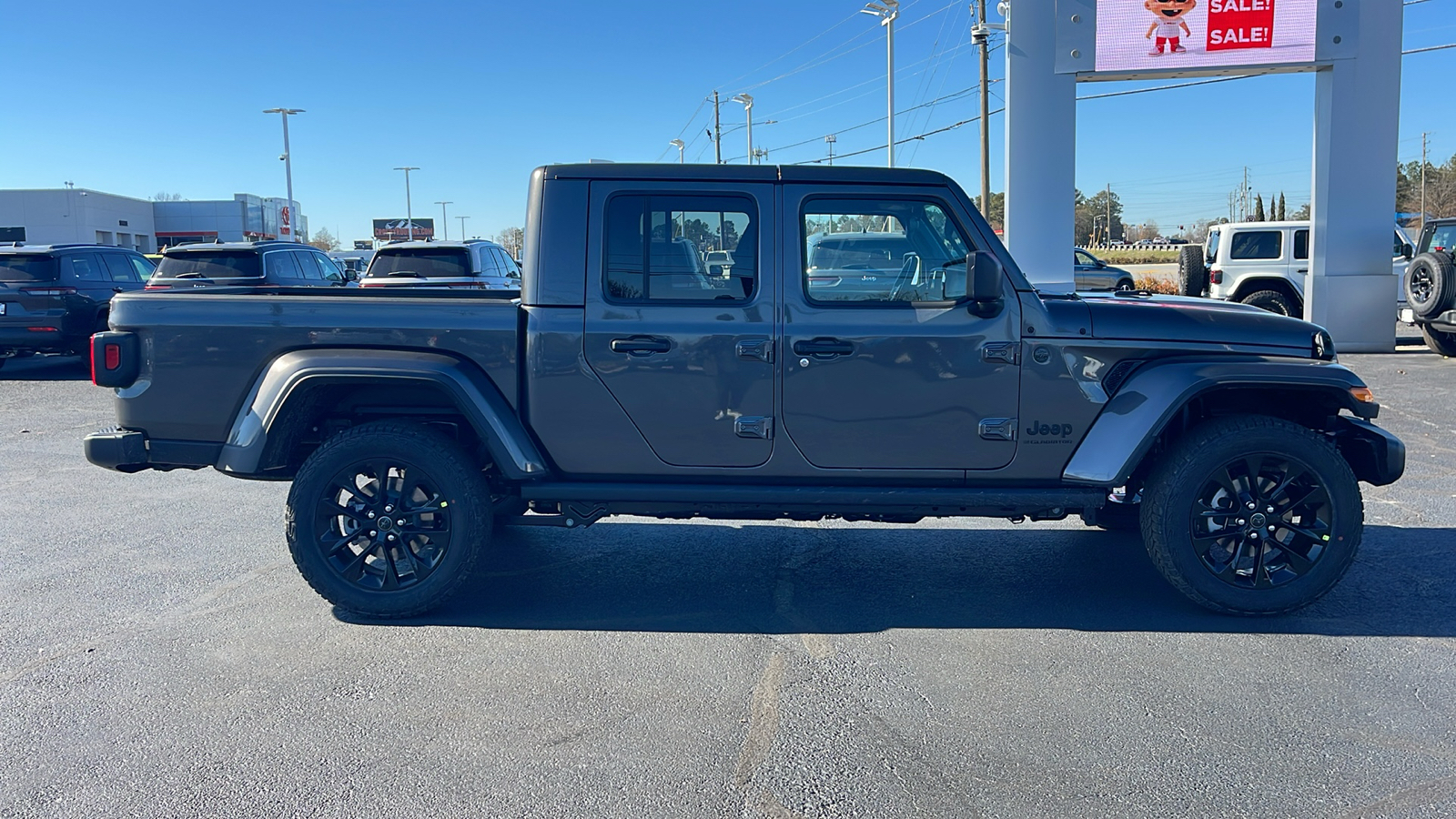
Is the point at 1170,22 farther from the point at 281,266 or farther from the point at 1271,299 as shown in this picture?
the point at 281,266

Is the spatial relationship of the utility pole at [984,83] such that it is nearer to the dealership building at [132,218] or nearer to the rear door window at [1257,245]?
the rear door window at [1257,245]

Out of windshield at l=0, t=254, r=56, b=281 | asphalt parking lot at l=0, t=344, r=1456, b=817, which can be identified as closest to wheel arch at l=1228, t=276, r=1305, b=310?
asphalt parking lot at l=0, t=344, r=1456, b=817

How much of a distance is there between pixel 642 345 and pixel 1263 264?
616 inches

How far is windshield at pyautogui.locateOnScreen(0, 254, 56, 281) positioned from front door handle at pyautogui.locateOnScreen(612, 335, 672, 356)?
12.5 meters

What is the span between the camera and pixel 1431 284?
13.6 meters

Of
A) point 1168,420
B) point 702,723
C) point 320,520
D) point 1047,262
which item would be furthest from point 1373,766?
point 1047,262

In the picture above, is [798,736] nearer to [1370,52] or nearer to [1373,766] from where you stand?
[1373,766]

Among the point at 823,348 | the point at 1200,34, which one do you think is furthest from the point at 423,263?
the point at 1200,34

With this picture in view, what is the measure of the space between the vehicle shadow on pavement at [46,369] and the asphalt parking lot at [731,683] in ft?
33.3

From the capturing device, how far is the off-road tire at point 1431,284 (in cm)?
1336

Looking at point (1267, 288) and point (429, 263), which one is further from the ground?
point (429, 263)

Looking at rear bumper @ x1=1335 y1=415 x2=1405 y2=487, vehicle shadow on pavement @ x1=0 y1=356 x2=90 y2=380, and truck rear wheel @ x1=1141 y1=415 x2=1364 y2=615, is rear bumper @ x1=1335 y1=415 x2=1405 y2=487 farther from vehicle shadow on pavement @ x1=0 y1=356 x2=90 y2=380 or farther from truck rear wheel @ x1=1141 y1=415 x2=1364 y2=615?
vehicle shadow on pavement @ x1=0 y1=356 x2=90 y2=380

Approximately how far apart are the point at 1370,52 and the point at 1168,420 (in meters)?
14.2

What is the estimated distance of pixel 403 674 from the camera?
4109 millimetres
